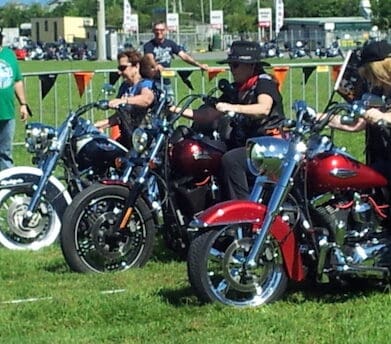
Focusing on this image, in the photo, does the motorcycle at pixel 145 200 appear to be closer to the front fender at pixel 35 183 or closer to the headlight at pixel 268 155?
the front fender at pixel 35 183

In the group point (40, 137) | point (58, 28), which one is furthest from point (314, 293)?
point (58, 28)

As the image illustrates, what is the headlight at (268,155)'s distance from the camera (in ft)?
20.2

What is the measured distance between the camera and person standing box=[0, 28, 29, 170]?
10.4m

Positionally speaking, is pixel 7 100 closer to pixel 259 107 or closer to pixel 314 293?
pixel 259 107

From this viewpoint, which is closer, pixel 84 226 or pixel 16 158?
pixel 84 226

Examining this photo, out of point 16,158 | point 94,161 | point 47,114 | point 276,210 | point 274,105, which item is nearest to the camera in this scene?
point 276,210

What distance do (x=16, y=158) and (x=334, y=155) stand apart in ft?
27.1

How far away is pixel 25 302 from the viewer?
21.9ft

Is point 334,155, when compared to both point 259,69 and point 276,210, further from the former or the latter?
point 259,69

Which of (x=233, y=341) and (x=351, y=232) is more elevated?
(x=351, y=232)

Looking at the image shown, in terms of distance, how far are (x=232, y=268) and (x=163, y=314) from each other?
52 cm

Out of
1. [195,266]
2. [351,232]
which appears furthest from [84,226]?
[351,232]

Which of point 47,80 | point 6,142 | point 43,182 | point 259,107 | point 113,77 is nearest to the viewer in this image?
point 259,107

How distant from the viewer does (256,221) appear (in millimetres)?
6125
